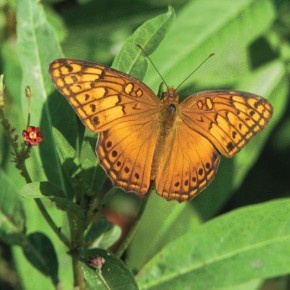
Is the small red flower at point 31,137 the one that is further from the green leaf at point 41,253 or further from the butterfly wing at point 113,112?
the green leaf at point 41,253

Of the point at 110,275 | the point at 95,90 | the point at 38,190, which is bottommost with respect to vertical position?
the point at 110,275

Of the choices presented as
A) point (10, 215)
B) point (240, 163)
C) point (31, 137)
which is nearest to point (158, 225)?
point (240, 163)

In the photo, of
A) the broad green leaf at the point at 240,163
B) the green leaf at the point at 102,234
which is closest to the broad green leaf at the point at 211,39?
the broad green leaf at the point at 240,163

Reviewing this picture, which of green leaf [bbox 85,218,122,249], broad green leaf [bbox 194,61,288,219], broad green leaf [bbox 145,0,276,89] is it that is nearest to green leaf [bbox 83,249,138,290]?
green leaf [bbox 85,218,122,249]

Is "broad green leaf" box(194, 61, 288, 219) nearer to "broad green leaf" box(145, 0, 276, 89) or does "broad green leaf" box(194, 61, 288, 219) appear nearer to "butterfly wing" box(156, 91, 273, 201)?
"broad green leaf" box(145, 0, 276, 89)

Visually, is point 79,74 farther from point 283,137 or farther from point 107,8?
point 283,137

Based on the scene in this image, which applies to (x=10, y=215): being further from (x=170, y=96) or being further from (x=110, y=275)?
(x=170, y=96)
